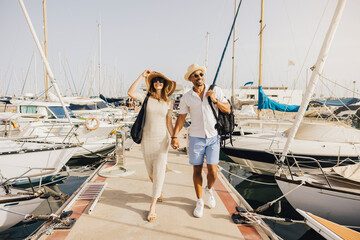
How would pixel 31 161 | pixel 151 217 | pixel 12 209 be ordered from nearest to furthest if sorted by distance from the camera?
1. pixel 151 217
2. pixel 12 209
3. pixel 31 161

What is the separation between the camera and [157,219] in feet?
8.77

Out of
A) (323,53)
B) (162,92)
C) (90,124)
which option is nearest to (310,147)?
(323,53)

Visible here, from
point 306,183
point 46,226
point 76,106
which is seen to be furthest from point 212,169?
point 76,106

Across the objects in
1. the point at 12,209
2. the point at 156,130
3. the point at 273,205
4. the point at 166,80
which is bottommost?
the point at 273,205

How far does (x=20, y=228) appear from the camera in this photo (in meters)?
4.77

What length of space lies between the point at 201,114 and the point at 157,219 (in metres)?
1.49

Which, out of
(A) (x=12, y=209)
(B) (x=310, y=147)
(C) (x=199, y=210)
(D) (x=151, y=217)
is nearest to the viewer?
(D) (x=151, y=217)

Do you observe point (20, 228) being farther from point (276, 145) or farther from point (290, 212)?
point (276, 145)

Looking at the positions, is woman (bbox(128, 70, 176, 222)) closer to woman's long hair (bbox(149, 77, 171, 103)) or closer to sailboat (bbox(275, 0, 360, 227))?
woman's long hair (bbox(149, 77, 171, 103))

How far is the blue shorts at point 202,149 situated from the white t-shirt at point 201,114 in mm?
73

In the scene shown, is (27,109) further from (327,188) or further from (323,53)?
(327,188)

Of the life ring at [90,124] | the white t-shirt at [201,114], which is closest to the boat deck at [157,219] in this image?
the white t-shirt at [201,114]

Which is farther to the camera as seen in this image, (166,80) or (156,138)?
(166,80)

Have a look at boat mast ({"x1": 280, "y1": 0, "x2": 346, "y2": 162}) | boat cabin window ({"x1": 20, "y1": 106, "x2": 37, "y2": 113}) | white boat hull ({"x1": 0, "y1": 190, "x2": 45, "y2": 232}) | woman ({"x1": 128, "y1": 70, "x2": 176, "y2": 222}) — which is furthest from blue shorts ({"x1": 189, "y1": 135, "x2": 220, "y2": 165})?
boat cabin window ({"x1": 20, "y1": 106, "x2": 37, "y2": 113})
